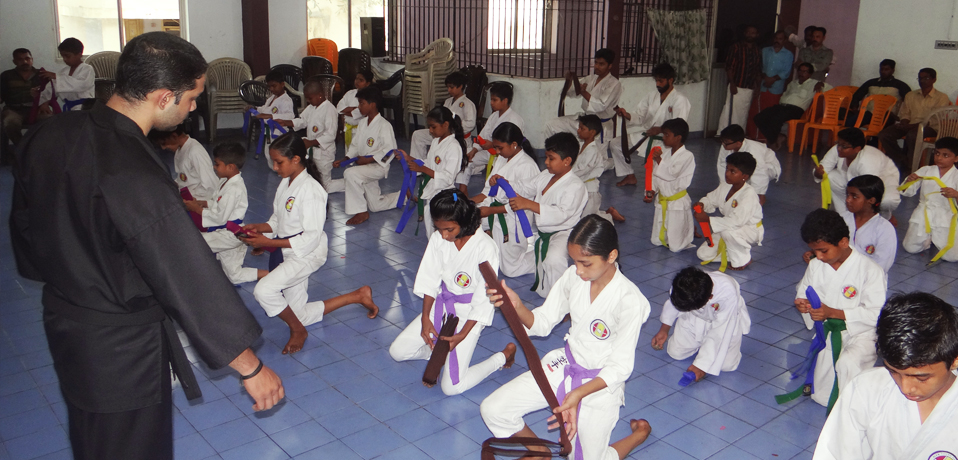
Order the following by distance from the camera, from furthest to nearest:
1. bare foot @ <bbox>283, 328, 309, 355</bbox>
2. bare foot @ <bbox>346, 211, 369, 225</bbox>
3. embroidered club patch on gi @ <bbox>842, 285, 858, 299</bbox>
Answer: bare foot @ <bbox>346, 211, 369, 225</bbox> → bare foot @ <bbox>283, 328, 309, 355</bbox> → embroidered club patch on gi @ <bbox>842, 285, 858, 299</bbox>

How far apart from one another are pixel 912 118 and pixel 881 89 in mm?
698

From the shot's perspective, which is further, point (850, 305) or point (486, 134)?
point (486, 134)

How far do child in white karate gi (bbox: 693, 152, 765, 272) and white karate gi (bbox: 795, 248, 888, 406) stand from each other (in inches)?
70.1

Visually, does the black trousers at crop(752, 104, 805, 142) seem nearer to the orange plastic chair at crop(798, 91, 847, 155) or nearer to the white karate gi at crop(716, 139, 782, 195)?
the orange plastic chair at crop(798, 91, 847, 155)

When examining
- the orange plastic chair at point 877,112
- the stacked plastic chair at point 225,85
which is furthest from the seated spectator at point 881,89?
the stacked plastic chair at point 225,85

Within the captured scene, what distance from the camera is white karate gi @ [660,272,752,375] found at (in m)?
3.78

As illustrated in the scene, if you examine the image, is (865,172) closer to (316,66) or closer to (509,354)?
(509,354)

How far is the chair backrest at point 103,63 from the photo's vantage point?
9414 mm

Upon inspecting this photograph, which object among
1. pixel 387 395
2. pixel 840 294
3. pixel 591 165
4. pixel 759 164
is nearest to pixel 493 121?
pixel 591 165

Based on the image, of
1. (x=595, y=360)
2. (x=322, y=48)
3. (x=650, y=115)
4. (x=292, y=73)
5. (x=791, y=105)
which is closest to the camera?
(x=595, y=360)

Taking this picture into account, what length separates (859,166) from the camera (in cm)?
585

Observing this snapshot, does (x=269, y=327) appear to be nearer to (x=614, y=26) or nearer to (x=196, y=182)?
(x=196, y=182)

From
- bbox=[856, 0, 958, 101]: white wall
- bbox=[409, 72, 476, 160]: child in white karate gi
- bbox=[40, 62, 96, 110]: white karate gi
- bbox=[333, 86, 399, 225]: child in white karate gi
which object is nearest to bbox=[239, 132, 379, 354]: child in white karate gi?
bbox=[333, 86, 399, 225]: child in white karate gi

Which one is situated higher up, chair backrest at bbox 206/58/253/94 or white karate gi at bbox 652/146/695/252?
chair backrest at bbox 206/58/253/94
